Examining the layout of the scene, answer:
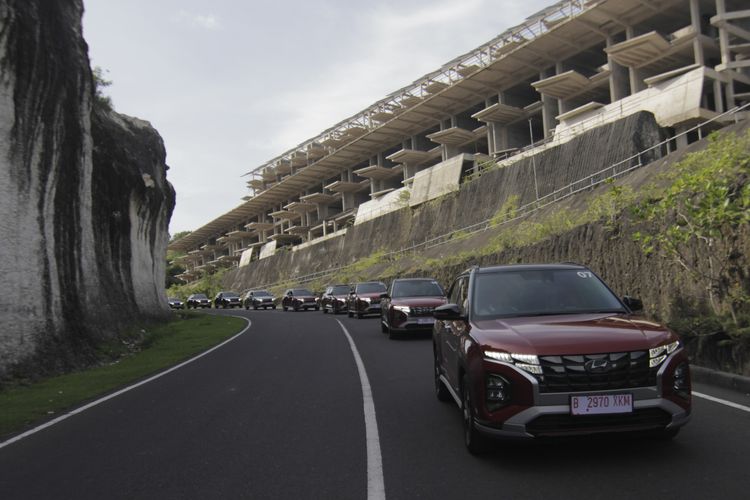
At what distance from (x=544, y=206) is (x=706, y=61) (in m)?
18.8

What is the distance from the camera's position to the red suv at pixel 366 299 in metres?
27.0

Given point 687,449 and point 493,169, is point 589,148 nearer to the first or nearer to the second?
point 493,169

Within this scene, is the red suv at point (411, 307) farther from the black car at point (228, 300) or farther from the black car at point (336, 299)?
the black car at point (228, 300)

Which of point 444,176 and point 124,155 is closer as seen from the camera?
point 124,155

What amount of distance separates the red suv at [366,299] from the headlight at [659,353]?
72.2 ft

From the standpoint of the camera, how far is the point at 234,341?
19.4 m

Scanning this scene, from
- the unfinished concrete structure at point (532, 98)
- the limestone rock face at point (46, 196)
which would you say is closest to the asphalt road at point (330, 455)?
the limestone rock face at point (46, 196)

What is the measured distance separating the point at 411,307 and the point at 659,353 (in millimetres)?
12033

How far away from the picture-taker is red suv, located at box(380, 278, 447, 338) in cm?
1670

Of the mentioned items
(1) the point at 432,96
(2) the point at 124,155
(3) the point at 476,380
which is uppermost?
(1) the point at 432,96

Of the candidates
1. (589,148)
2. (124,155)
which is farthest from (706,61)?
(124,155)

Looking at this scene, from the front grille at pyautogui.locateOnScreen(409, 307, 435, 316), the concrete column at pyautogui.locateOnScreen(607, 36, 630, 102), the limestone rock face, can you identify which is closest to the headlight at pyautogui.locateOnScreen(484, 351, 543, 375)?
the limestone rock face

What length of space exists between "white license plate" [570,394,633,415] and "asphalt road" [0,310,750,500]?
17.4 inches

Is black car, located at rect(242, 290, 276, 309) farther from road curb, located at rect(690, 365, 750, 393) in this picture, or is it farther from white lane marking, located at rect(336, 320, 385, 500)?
road curb, located at rect(690, 365, 750, 393)
